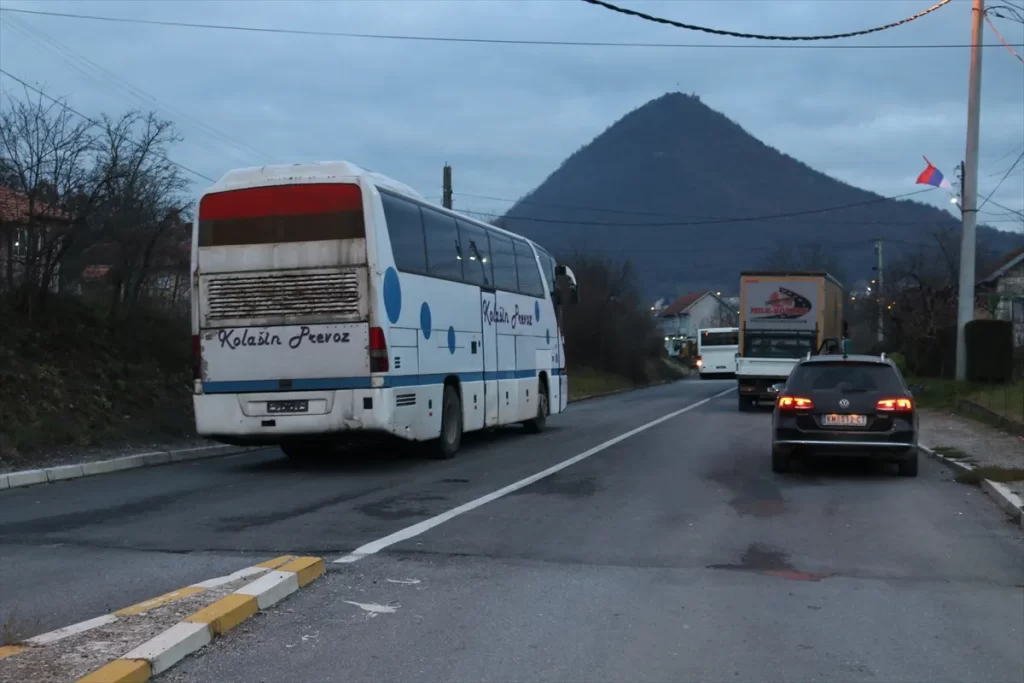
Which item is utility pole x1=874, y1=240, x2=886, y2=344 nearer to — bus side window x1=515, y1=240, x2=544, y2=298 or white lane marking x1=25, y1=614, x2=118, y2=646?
bus side window x1=515, y1=240, x2=544, y2=298

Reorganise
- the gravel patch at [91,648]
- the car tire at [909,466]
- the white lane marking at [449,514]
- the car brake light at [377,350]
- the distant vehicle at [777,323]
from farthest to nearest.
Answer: the distant vehicle at [777,323]
the car tire at [909,466]
the car brake light at [377,350]
the white lane marking at [449,514]
the gravel patch at [91,648]

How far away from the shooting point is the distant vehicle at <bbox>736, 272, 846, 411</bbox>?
1191 inches

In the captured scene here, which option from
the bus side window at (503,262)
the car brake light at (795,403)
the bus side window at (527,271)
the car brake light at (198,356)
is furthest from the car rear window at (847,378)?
the car brake light at (198,356)

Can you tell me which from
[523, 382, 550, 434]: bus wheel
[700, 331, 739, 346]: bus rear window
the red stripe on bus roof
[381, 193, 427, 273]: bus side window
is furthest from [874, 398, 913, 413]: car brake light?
[700, 331, 739, 346]: bus rear window

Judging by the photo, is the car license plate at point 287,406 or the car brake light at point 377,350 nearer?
the car brake light at point 377,350

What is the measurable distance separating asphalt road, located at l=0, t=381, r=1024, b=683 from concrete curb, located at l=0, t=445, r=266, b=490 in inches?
23.8

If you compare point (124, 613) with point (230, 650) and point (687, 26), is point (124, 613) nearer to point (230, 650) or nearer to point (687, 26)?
point (230, 650)

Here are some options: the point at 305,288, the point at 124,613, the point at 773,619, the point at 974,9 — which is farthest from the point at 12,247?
the point at 974,9

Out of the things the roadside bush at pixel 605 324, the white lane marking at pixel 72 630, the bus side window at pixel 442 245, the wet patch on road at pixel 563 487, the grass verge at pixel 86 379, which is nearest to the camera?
the white lane marking at pixel 72 630

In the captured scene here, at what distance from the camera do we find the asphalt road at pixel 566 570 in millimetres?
5773

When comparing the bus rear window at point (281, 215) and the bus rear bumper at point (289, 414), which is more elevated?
the bus rear window at point (281, 215)

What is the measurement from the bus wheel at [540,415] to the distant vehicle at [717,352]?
4558 cm

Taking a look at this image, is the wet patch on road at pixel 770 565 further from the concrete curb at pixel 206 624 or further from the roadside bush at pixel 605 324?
the roadside bush at pixel 605 324

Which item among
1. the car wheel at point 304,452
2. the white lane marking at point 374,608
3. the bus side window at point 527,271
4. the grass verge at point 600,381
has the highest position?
the bus side window at point 527,271
